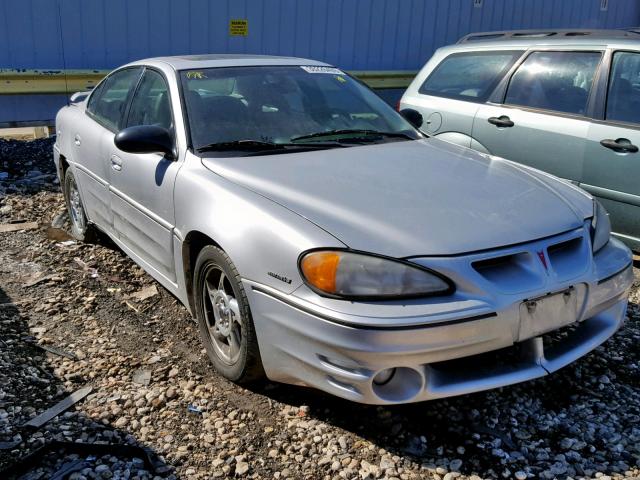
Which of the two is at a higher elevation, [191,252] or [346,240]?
[346,240]

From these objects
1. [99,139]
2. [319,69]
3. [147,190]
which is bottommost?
[147,190]

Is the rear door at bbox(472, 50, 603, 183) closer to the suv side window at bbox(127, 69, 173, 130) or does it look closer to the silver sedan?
the silver sedan

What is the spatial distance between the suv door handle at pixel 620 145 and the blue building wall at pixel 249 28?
5.79 meters

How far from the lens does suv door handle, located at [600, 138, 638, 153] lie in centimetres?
456

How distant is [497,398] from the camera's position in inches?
122

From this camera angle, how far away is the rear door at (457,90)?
18.3 feet

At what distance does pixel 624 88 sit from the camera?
15.7ft

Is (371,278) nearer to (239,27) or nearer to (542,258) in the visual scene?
(542,258)

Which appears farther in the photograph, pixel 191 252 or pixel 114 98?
pixel 114 98

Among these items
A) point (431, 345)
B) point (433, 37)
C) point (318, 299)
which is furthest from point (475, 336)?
point (433, 37)

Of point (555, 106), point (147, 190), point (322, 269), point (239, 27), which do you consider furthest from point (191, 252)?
point (239, 27)

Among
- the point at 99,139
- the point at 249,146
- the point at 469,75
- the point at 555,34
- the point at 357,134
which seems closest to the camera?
the point at 249,146

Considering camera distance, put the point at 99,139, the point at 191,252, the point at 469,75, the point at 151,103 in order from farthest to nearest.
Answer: the point at 469,75, the point at 99,139, the point at 151,103, the point at 191,252

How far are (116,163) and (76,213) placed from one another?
148cm
